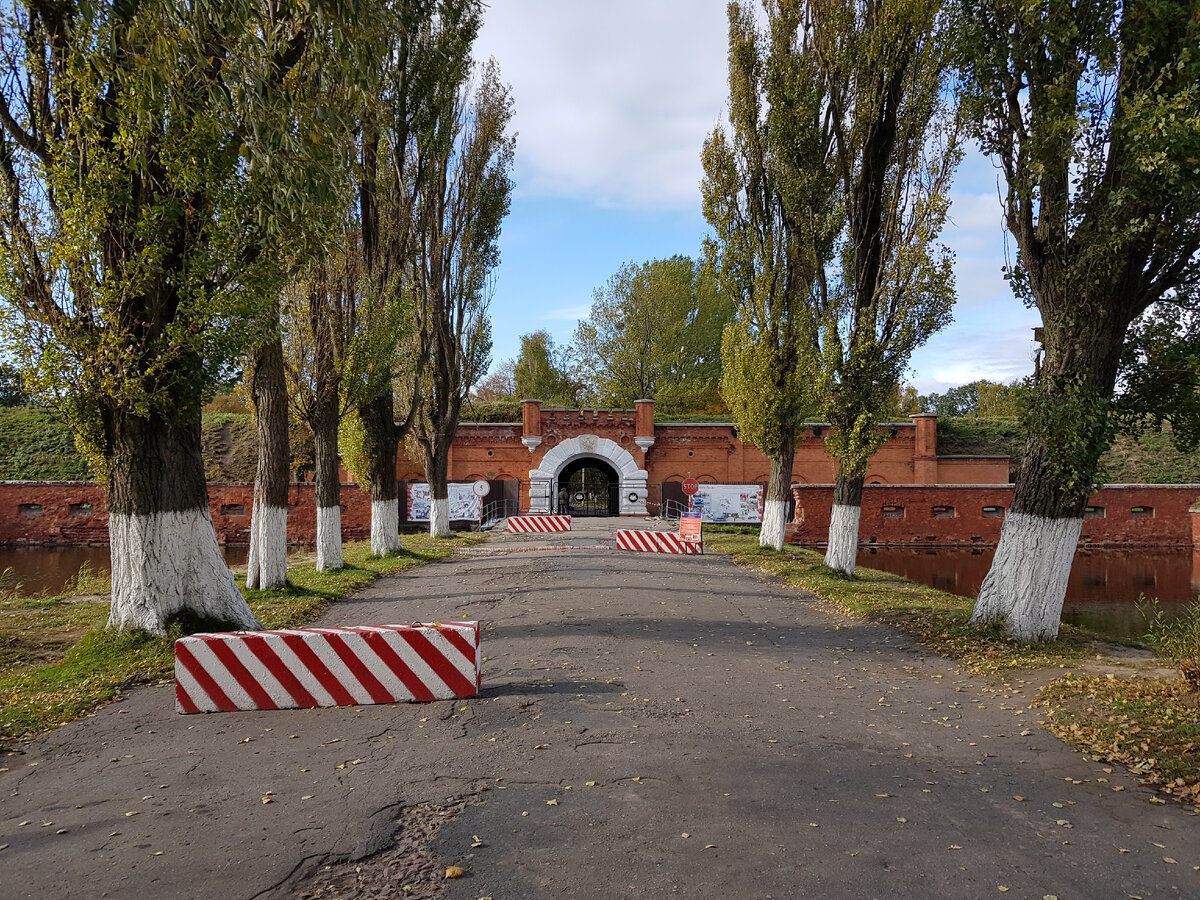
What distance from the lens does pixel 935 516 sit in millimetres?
30062

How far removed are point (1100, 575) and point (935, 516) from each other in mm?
8626

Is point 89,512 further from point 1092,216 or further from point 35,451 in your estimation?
point 1092,216

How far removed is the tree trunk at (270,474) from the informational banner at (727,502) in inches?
899

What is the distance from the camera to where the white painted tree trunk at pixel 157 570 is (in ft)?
27.0

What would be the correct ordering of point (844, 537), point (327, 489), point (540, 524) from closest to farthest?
point (844, 537) < point (327, 489) < point (540, 524)

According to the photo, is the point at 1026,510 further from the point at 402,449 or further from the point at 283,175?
the point at 402,449

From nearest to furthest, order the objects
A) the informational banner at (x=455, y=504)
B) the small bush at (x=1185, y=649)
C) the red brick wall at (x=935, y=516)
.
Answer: the small bush at (x=1185, y=649)
the red brick wall at (x=935, y=516)
the informational banner at (x=455, y=504)

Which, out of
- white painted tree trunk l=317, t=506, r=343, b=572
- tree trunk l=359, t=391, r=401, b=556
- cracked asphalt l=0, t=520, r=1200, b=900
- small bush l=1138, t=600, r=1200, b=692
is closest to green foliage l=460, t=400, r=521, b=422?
tree trunk l=359, t=391, r=401, b=556

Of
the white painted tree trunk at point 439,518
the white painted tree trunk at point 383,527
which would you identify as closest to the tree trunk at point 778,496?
the white painted tree trunk at point 383,527

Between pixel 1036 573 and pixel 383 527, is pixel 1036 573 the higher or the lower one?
the higher one

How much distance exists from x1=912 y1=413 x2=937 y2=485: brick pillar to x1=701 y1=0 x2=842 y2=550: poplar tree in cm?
1803

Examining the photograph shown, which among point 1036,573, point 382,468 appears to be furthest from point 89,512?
point 1036,573

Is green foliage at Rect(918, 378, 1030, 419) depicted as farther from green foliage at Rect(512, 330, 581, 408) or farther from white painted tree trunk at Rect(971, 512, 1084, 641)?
green foliage at Rect(512, 330, 581, 408)

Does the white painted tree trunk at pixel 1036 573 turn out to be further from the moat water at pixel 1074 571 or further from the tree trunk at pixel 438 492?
the tree trunk at pixel 438 492
